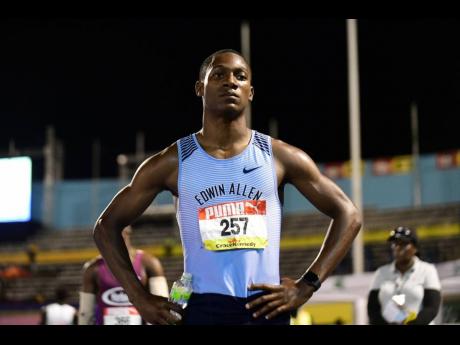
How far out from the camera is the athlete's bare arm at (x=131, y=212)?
3184mm

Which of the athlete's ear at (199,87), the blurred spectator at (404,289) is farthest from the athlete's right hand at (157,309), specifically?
the blurred spectator at (404,289)

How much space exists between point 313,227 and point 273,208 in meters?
27.8

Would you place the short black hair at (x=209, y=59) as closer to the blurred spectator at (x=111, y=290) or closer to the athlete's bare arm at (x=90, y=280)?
the blurred spectator at (x=111, y=290)

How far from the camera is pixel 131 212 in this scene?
3.27 meters

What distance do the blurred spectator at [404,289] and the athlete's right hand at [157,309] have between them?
3.75 metres

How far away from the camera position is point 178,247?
93.7 feet

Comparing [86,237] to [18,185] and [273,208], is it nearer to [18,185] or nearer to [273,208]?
[18,185]

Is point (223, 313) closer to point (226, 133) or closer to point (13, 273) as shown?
point (226, 133)

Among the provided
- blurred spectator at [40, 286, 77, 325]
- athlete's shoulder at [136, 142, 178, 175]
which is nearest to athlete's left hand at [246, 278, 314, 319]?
athlete's shoulder at [136, 142, 178, 175]

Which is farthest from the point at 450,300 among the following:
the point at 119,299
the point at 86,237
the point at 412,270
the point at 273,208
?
the point at 86,237

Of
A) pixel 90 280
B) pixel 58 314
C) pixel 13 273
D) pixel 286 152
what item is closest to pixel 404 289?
pixel 90 280

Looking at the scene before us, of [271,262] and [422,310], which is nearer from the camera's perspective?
[271,262]

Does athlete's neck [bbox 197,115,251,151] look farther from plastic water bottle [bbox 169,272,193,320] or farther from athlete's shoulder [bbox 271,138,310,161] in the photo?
plastic water bottle [bbox 169,272,193,320]

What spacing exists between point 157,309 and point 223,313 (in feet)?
0.85
